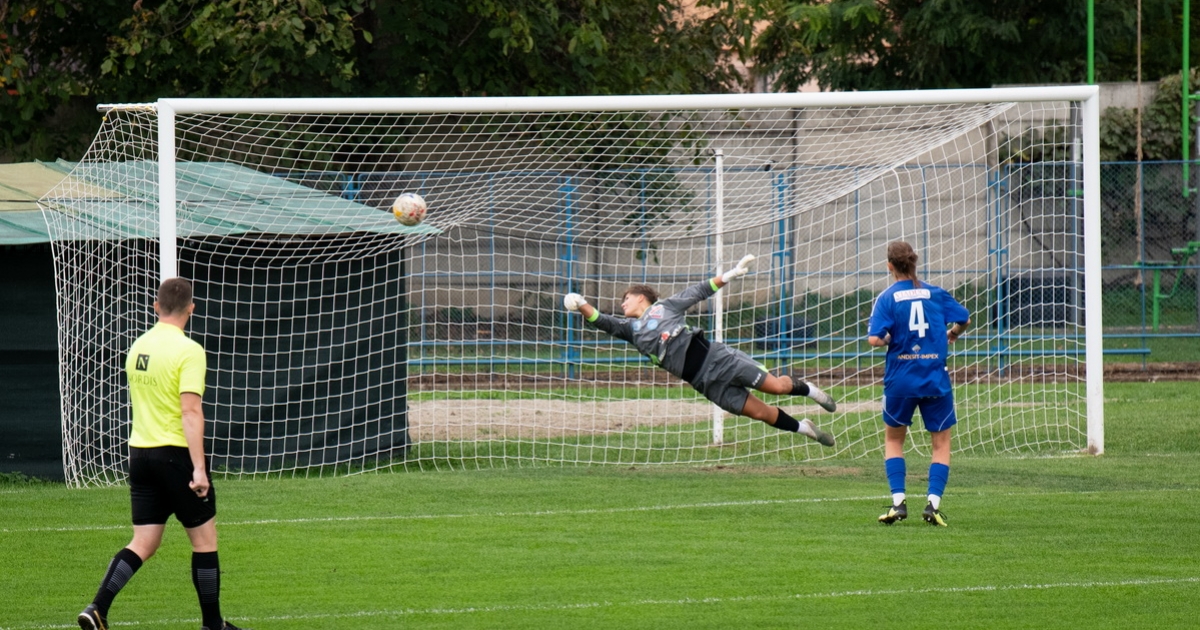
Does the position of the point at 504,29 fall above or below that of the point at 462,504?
above

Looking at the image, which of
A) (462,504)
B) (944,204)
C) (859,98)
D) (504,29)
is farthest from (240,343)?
(944,204)

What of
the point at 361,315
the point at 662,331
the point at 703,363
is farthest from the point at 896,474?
the point at 361,315

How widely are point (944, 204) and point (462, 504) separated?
13.4 m

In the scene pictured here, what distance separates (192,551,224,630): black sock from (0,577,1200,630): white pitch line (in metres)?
0.47

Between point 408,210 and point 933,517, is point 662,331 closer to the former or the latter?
point 408,210

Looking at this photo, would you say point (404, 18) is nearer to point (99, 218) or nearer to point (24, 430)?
point (99, 218)

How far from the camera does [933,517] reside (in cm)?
863

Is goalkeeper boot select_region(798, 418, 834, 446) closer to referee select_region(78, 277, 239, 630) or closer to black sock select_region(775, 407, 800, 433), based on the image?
black sock select_region(775, 407, 800, 433)

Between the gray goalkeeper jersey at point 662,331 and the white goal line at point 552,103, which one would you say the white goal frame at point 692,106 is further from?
the gray goalkeeper jersey at point 662,331

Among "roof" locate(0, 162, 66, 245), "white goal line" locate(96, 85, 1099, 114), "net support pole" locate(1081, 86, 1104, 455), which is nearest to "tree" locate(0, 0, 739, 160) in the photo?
"roof" locate(0, 162, 66, 245)

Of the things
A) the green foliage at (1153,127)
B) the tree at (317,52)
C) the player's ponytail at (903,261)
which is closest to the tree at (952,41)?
the green foliage at (1153,127)

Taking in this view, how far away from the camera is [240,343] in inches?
468

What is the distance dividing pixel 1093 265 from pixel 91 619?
8717 mm

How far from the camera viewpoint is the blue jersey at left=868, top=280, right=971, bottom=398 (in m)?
8.59
